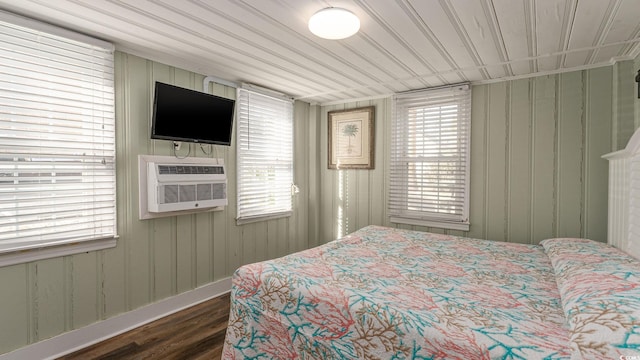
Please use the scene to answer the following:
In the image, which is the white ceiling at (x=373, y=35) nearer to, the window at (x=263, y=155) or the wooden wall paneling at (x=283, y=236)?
the window at (x=263, y=155)

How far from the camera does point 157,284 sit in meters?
2.70

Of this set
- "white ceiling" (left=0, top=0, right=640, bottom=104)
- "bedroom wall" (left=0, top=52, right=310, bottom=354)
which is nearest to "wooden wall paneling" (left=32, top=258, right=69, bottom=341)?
"bedroom wall" (left=0, top=52, right=310, bottom=354)

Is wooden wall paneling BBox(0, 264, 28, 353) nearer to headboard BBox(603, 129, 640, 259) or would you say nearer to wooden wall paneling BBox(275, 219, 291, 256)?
wooden wall paneling BBox(275, 219, 291, 256)

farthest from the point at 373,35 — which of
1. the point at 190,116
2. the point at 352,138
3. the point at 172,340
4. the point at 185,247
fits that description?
the point at 172,340

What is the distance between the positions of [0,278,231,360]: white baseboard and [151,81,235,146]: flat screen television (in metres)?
1.49

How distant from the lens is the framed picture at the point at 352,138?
3.85m

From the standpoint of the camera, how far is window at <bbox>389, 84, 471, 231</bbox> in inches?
128

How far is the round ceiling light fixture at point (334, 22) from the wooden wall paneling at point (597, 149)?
2.33 meters

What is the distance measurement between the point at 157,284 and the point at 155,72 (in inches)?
74.1

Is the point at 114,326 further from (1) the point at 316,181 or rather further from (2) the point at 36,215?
(1) the point at 316,181

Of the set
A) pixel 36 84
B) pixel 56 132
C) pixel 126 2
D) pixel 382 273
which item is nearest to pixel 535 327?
pixel 382 273

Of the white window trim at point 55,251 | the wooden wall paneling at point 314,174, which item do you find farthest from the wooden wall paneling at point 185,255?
the wooden wall paneling at point 314,174

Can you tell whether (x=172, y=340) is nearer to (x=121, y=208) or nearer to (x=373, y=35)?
(x=121, y=208)

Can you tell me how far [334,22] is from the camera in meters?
1.81
